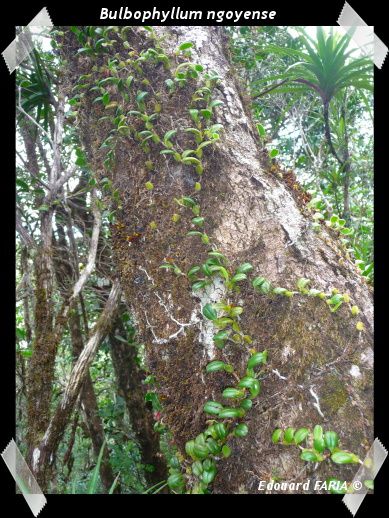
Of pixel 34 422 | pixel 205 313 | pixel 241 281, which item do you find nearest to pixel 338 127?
pixel 241 281

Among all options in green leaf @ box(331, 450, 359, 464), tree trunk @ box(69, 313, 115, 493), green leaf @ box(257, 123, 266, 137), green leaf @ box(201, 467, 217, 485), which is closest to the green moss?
green leaf @ box(331, 450, 359, 464)

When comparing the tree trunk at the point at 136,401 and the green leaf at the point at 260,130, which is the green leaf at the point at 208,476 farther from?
the tree trunk at the point at 136,401

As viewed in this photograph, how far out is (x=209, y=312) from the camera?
1.30m

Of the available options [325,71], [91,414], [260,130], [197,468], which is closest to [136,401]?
[91,414]

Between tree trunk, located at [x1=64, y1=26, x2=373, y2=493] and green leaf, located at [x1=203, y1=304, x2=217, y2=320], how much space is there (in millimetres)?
98

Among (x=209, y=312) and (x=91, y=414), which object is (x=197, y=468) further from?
(x=91, y=414)

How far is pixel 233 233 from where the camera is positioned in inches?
57.2

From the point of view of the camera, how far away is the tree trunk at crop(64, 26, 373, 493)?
122 cm

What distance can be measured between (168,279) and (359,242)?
45.3 inches

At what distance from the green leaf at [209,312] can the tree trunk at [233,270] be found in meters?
0.10

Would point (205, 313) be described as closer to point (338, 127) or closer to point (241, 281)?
point (241, 281)

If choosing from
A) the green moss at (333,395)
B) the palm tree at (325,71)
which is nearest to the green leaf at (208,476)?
the green moss at (333,395)

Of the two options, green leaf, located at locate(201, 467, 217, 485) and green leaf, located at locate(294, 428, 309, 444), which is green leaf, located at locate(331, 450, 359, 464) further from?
green leaf, located at locate(201, 467, 217, 485)

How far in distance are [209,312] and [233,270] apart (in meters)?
0.20
